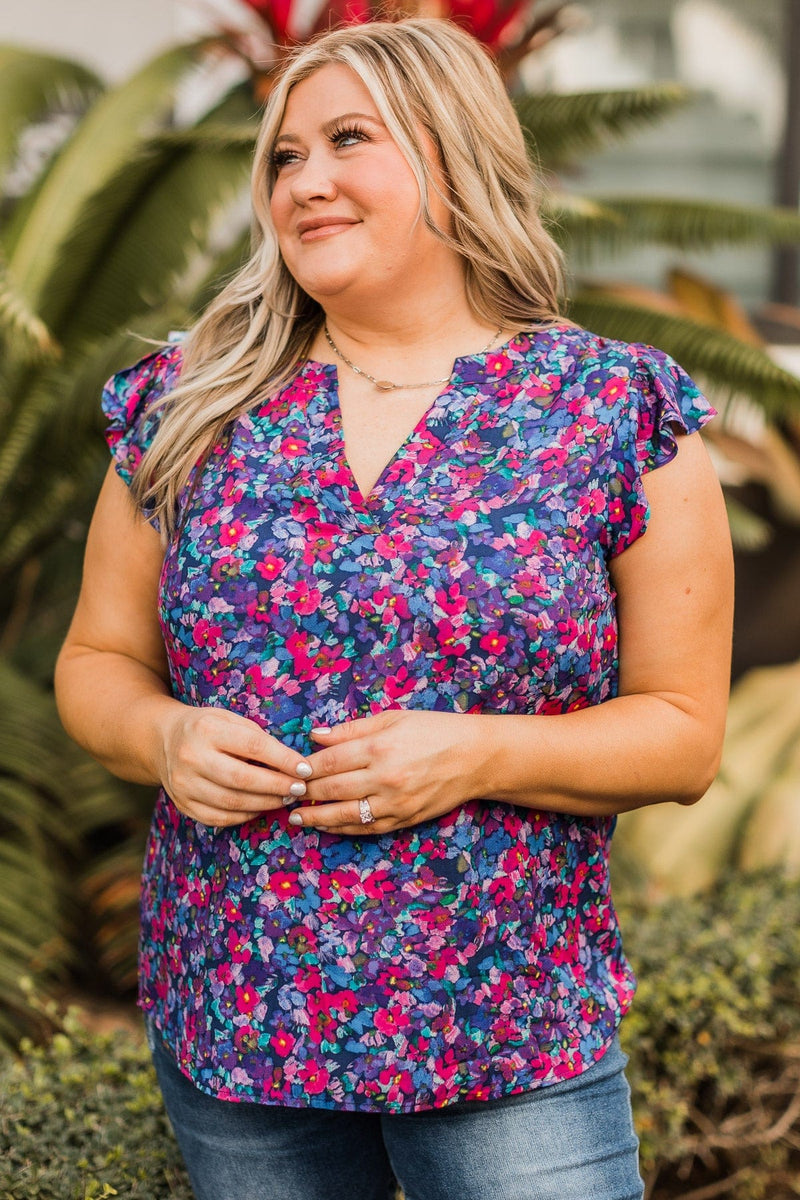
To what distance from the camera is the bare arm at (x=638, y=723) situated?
4.54 feet

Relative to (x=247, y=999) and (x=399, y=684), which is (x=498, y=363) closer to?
(x=399, y=684)

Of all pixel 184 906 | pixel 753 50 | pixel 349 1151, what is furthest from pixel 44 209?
pixel 753 50

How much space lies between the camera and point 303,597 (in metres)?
1.44

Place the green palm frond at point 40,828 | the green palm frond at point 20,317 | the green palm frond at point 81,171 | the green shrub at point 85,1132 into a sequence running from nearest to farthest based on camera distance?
1. the green shrub at point 85,1132
2. the green palm frond at point 20,317
3. the green palm frond at point 40,828
4. the green palm frond at point 81,171

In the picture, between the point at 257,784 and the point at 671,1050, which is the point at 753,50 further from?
the point at 257,784

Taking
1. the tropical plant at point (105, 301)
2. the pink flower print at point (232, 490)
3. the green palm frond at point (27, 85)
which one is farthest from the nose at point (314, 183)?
the green palm frond at point (27, 85)

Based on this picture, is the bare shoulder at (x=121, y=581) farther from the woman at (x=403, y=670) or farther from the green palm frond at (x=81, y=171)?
the green palm frond at (x=81, y=171)

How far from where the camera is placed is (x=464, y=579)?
4.70 ft

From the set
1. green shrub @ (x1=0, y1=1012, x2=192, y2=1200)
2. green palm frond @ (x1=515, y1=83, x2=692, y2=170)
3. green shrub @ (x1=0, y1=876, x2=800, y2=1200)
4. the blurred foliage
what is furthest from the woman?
the blurred foliage

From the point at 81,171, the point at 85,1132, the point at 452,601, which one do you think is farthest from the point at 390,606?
the point at 81,171

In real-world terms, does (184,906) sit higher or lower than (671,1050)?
higher

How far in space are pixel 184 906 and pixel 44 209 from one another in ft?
8.46

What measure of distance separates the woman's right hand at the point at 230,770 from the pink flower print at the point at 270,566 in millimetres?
162

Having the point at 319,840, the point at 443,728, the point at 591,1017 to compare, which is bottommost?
the point at 591,1017
